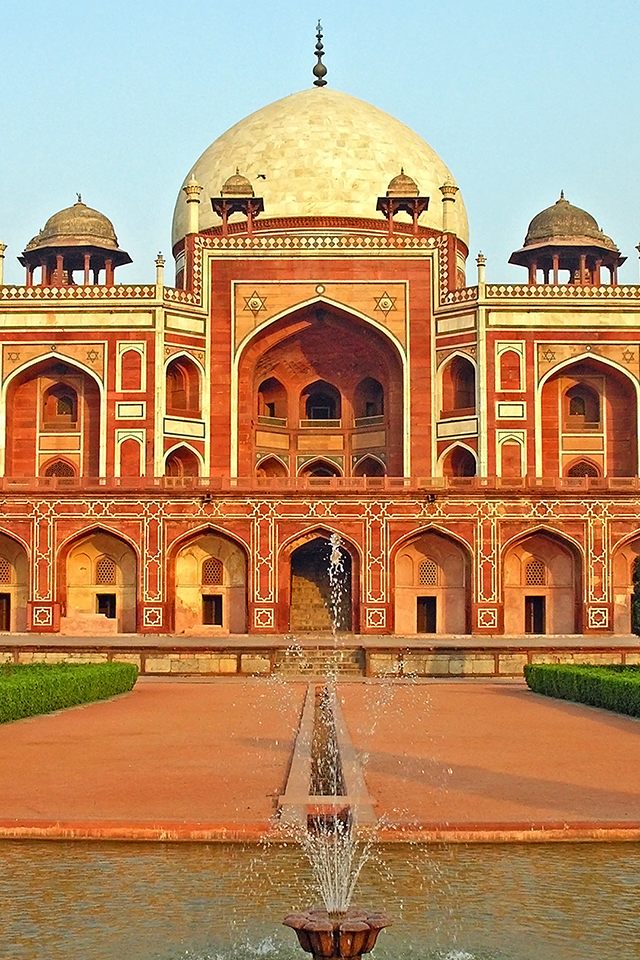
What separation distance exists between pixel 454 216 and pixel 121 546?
12057mm

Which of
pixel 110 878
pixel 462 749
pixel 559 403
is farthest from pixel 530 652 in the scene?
pixel 110 878

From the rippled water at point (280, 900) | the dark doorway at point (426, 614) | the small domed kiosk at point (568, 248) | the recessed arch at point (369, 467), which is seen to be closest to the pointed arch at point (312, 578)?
the dark doorway at point (426, 614)

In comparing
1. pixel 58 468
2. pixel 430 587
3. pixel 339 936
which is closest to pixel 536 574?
pixel 430 587

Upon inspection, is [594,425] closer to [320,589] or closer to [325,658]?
[320,589]

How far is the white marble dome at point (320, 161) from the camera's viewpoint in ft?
104

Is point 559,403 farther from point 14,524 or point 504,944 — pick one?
point 504,944

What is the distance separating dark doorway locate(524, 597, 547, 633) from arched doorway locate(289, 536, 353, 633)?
142 inches

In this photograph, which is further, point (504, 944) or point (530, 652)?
point (530, 652)

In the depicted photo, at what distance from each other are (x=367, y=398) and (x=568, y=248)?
6128mm

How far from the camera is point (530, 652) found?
61.8ft

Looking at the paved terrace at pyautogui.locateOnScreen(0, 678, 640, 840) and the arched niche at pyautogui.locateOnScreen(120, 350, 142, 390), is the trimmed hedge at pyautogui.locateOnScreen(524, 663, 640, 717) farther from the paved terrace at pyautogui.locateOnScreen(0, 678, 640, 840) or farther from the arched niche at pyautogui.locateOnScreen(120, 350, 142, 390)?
the arched niche at pyautogui.locateOnScreen(120, 350, 142, 390)

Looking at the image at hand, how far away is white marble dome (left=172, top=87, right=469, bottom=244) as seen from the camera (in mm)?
31688

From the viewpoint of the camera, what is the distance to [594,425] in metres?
28.5

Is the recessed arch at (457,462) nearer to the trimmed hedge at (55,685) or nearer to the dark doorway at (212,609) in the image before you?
the dark doorway at (212,609)
